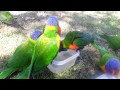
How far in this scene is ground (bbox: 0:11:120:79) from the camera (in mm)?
2596

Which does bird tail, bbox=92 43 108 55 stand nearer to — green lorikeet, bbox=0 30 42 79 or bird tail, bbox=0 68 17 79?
green lorikeet, bbox=0 30 42 79

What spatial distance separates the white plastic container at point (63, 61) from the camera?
99.0 inches

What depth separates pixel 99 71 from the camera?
2.60 metres

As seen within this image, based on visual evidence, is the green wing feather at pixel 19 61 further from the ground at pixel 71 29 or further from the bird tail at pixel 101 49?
the bird tail at pixel 101 49

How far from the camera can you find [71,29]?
136 inches

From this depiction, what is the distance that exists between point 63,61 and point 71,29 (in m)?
1.04

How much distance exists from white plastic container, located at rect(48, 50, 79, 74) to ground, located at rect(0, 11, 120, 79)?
51 mm

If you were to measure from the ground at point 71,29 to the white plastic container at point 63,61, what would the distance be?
51mm

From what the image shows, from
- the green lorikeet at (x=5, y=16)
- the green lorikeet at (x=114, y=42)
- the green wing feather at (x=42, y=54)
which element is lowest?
the green lorikeet at (x=114, y=42)

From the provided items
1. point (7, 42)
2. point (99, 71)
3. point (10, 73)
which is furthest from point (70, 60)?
point (7, 42)

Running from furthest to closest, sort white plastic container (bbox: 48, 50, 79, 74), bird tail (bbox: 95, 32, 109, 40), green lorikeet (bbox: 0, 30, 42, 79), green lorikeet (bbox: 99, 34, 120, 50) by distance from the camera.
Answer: bird tail (bbox: 95, 32, 109, 40)
green lorikeet (bbox: 99, 34, 120, 50)
white plastic container (bbox: 48, 50, 79, 74)
green lorikeet (bbox: 0, 30, 42, 79)

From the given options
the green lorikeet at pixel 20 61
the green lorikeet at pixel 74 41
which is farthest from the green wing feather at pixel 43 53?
the green lorikeet at pixel 74 41

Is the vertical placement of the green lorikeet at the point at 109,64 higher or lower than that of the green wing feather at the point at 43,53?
lower

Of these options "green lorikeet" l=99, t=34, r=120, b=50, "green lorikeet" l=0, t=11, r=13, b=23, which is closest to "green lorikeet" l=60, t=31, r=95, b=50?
"green lorikeet" l=99, t=34, r=120, b=50
